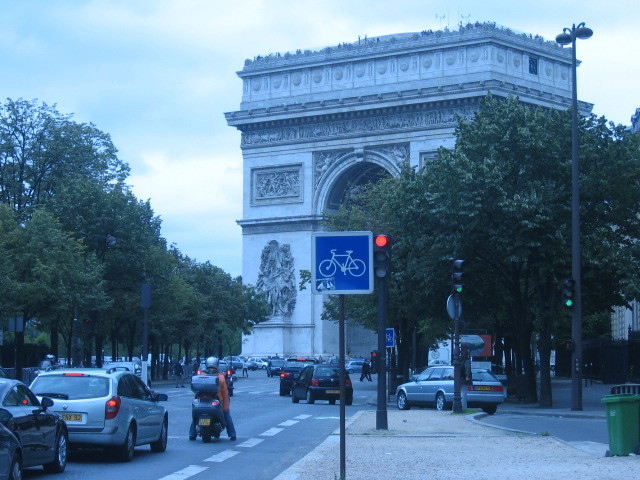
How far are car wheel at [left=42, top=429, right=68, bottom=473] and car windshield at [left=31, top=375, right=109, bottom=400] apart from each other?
75.7 inches

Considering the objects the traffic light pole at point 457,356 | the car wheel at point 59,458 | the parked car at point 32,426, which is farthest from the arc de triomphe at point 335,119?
the parked car at point 32,426

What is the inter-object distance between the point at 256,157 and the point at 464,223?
1971 inches

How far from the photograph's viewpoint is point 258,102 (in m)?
88.3

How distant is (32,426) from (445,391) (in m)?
23.5

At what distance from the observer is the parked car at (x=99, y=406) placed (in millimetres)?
19188

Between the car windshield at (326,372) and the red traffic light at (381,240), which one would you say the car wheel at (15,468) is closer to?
the red traffic light at (381,240)

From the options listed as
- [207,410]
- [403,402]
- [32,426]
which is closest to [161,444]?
[207,410]

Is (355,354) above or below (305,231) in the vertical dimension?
below

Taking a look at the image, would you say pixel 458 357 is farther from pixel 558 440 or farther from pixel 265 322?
pixel 265 322

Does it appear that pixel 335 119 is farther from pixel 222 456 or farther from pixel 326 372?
pixel 222 456

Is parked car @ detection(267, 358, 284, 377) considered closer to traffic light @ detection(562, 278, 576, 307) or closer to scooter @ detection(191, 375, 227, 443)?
traffic light @ detection(562, 278, 576, 307)

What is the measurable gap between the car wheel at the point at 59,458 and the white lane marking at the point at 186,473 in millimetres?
1535

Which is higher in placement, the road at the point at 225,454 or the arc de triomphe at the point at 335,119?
the arc de triomphe at the point at 335,119

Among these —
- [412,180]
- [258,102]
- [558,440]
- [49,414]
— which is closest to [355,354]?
[258,102]
